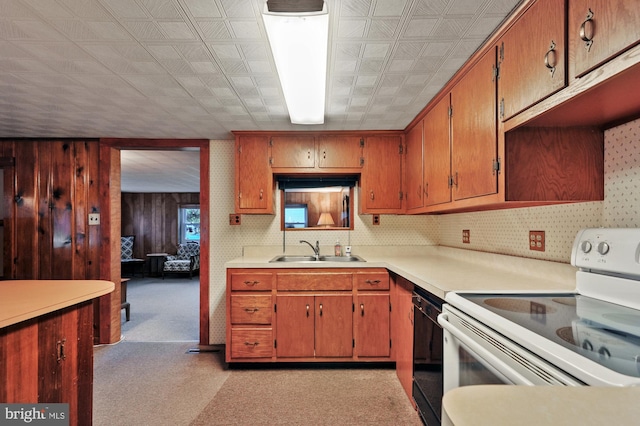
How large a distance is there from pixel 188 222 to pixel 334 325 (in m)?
→ 7.29

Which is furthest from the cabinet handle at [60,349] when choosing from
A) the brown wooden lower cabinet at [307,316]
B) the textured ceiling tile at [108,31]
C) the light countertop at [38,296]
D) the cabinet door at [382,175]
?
the cabinet door at [382,175]

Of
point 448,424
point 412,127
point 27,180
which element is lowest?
point 448,424

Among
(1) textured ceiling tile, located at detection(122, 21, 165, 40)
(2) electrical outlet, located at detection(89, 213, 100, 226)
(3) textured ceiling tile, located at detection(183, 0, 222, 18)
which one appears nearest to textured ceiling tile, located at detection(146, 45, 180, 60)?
(1) textured ceiling tile, located at detection(122, 21, 165, 40)

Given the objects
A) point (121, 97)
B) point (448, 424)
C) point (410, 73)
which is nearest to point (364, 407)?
point (448, 424)

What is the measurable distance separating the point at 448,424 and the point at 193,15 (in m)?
1.61

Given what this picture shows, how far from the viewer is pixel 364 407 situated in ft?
6.89

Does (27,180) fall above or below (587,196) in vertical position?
above

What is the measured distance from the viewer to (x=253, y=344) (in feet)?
8.64

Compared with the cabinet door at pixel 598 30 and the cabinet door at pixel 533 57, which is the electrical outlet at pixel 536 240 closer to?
the cabinet door at pixel 533 57

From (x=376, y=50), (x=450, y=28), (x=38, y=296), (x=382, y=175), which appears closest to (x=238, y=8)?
(x=376, y=50)

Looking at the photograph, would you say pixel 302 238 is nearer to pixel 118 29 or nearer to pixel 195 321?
pixel 195 321

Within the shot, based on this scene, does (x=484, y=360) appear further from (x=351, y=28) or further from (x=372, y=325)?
(x=372, y=325)

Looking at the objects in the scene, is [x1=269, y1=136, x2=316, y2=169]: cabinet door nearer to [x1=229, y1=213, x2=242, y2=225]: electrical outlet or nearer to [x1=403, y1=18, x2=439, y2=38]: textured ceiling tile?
[x1=229, y1=213, x2=242, y2=225]: electrical outlet

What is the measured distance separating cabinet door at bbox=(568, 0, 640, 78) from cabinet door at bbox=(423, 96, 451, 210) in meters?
1.03
